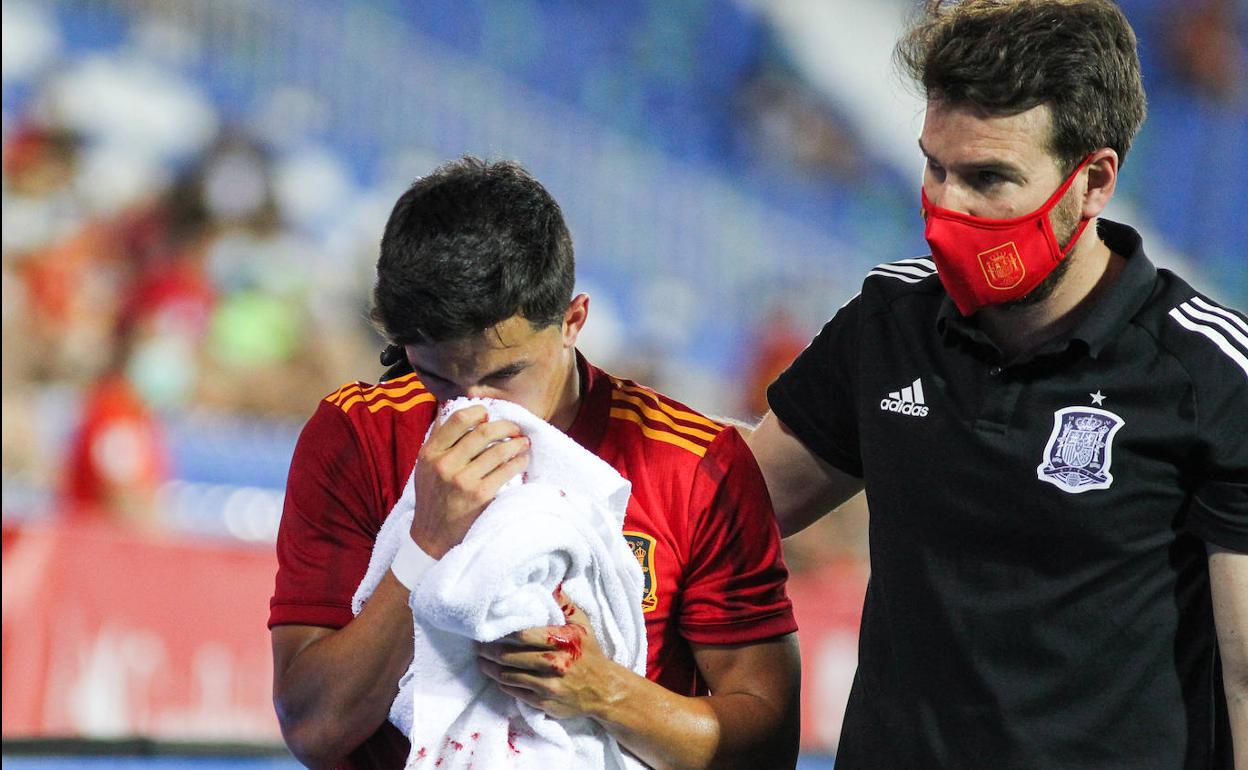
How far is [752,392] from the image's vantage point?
27.0 ft

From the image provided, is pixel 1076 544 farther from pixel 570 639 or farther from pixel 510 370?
pixel 510 370

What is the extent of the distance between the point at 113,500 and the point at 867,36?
519 cm

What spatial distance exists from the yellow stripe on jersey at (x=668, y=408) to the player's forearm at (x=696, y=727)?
1.27 feet

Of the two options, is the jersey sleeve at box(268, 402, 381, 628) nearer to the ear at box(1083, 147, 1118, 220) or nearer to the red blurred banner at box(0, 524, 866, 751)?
the ear at box(1083, 147, 1118, 220)

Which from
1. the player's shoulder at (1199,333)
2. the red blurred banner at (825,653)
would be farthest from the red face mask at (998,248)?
the red blurred banner at (825,653)

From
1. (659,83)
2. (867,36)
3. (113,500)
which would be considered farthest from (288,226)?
(867,36)

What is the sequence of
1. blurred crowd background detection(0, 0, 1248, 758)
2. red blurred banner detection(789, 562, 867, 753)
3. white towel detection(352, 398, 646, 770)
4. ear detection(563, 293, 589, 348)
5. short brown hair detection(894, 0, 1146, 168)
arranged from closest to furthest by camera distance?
1. white towel detection(352, 398, 646, 770)
2. short brown hair detection(894, 0, 1146, 168)
3. ear detection(563, 293, 589, 348)
4. red blurred banner detection(789, 562, 867, 753)
5. blurred crowd background detection(0, 0, 1248, 758)

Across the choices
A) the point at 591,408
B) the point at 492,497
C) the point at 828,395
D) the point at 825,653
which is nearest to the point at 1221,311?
the point at 828,395

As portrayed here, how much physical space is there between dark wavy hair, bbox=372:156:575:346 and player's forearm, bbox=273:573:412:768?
35 centimetres

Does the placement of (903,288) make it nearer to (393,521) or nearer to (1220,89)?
(393,521)

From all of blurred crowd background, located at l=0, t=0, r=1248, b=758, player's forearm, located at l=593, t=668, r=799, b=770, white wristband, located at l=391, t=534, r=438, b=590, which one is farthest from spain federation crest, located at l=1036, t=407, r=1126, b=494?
blurred crowd background, located at l=0, t=0, r=1248, b=758

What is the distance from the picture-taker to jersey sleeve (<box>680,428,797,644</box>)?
2.04 m

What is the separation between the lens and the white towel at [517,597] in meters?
1.73

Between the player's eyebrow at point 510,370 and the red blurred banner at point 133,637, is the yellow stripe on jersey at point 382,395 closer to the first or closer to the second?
the player's eyebrow at point 510,370
